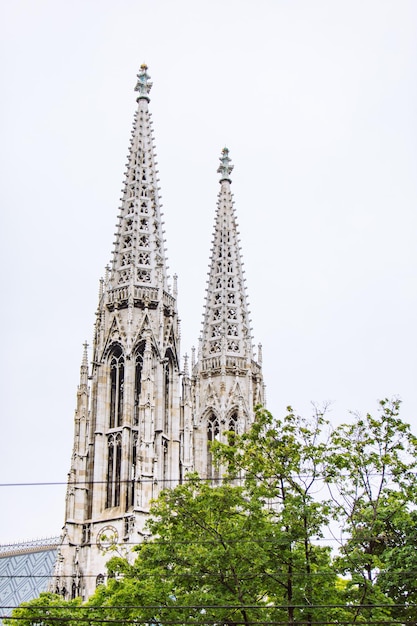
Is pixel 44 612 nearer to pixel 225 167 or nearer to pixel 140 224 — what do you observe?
pixel 140 224

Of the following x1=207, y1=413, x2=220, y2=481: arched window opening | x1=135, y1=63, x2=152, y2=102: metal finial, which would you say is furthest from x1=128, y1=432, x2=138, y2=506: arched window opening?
x1=135, y1=63, x2=152, y2=102: metal finial

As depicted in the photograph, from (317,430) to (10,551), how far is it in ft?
122

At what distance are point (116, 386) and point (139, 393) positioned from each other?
156cm

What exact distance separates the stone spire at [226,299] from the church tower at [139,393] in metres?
0.11

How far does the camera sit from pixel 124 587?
3350 centimetres

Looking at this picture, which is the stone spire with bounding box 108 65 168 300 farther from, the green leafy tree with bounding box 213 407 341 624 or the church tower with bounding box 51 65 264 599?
the green leafy tree with bounding box 213 407 341 624

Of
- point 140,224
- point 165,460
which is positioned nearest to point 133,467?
point 165,460

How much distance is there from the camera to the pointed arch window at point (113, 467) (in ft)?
180

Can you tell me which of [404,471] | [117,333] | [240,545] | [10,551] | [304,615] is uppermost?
[117,333]

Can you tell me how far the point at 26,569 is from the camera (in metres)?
59.6

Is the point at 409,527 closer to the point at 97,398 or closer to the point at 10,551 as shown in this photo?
the point at 97,398

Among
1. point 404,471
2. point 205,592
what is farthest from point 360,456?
point 205,592

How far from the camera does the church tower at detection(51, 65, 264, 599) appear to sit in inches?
2110

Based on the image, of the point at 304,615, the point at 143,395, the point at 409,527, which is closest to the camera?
the point at 304,615
